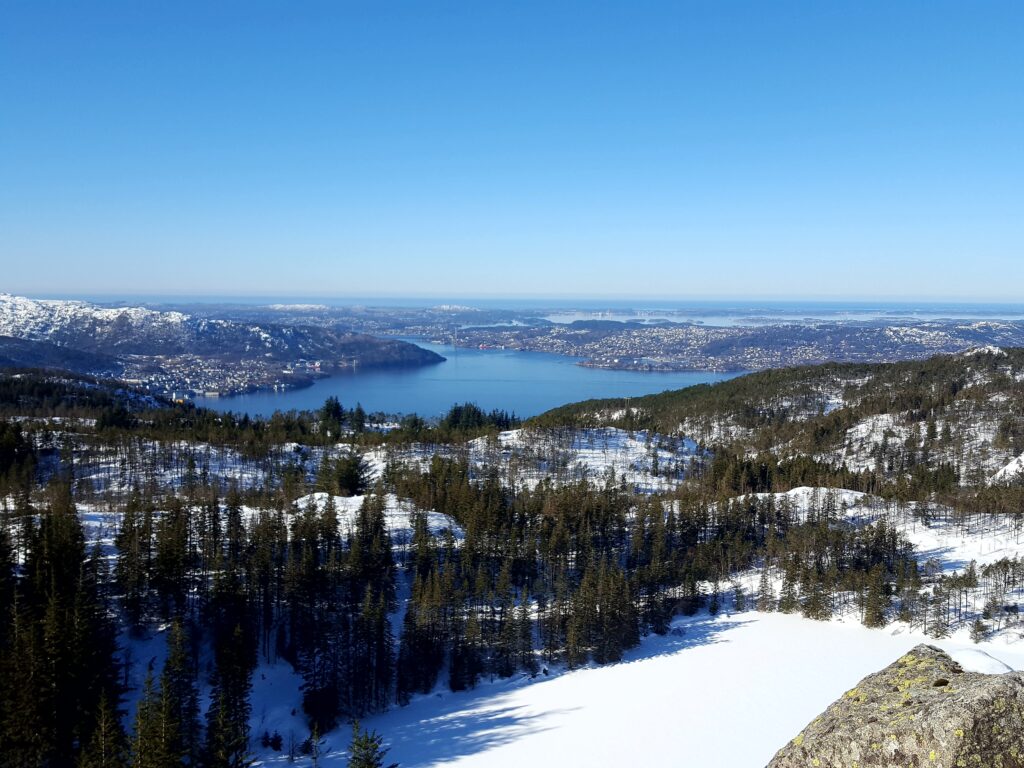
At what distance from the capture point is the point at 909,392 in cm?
11888

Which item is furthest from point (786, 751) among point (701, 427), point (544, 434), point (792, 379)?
point (792, 379)

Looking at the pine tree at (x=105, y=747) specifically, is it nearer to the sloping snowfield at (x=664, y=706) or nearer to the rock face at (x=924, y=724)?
the sloping snowfield at (x=664, y=706)

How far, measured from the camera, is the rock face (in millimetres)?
7148

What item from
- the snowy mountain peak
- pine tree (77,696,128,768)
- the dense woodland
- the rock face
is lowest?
the dense woodland

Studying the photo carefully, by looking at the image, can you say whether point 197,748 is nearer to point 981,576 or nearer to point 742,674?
point 742,674

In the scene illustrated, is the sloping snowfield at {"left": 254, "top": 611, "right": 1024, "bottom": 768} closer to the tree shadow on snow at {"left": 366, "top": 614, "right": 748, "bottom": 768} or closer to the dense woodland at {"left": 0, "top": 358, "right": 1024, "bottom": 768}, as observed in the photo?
the tree shadow on snow at {"left": 366, "top": 614, "right": 748, "bottom": 768}

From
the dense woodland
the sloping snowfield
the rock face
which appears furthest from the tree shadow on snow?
the rock face

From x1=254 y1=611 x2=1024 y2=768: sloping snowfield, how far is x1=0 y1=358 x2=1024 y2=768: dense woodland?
2.01m

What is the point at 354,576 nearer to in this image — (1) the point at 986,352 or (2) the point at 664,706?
(2) the point at 664,706

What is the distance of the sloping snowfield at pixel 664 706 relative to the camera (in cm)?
2780

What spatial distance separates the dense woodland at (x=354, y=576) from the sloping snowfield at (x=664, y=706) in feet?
6.60

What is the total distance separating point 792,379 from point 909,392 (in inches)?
1086

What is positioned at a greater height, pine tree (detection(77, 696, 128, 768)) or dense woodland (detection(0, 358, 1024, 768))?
pine tree (detection(77, 696, 128, 768))

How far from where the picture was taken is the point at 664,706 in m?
31.9
